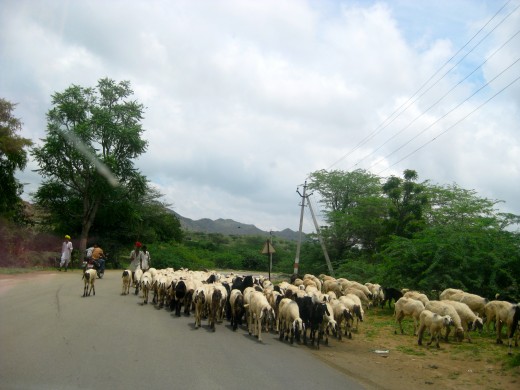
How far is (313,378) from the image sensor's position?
7.69 meters

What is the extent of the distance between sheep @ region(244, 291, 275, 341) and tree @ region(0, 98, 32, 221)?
2029 cm

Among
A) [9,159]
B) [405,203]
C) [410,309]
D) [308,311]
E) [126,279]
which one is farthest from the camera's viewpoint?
[405,203]

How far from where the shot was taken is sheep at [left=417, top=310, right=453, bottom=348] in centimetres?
1141

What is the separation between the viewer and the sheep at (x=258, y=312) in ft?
37.9

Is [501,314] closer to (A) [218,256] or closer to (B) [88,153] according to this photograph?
(B) [88,153]

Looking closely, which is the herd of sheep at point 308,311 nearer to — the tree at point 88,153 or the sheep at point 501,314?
the sheep at point 501,314

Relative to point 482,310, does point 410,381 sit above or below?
below

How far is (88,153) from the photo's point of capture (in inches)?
1350

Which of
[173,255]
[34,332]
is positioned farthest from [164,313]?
[173,255]

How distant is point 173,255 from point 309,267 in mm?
Result: 12090

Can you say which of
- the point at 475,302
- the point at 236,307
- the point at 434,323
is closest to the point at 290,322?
the point at 236,307

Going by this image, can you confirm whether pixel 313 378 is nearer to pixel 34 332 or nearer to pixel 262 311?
pixel 262 311

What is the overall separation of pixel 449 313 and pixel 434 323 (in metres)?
0.94

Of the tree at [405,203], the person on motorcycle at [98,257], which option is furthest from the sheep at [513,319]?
the tree at [405,203]
